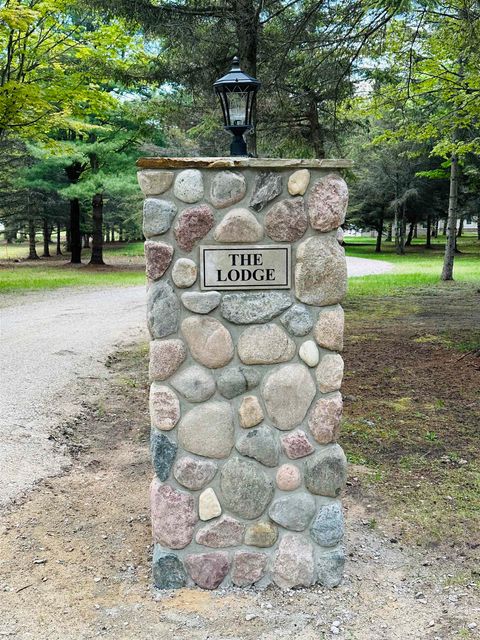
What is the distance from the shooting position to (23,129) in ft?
41.4

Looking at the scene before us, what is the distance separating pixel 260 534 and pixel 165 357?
3.07ft

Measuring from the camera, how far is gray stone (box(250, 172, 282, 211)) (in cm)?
254

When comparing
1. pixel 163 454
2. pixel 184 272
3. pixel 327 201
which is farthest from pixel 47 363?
pixel 327 201

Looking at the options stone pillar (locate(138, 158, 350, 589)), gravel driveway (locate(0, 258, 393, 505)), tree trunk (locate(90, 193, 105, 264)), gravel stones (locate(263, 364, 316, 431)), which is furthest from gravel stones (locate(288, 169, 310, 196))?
tree trunk (locate(90, 193, 105, 264))

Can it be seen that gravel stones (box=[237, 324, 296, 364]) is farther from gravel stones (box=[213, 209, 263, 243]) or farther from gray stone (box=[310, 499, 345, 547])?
gray stone (box=[310, 499, 345, 547])

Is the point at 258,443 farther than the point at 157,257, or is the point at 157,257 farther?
Result: the point at 258,443

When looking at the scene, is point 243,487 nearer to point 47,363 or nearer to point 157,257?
point 157,257

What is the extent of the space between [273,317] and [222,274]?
0.98 ft

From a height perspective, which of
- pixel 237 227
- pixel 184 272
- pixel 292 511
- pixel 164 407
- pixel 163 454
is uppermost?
pixel 237 227

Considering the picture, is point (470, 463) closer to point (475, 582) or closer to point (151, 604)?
point (475, 582)

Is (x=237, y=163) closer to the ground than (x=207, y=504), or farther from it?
farther from it

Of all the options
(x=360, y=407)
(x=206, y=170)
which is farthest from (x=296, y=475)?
(x=360, y=407)

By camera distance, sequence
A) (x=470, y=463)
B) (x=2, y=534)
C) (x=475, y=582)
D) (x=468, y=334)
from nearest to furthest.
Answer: (x=475, y=582)
(x=2, y=534)
(x=470, y=463)
(x=468, y=334)

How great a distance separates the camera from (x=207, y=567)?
2.70 meters
